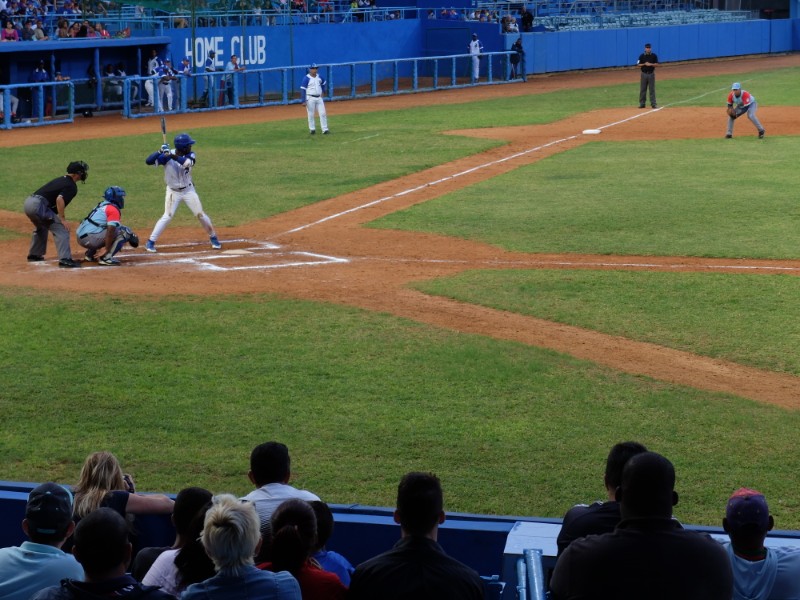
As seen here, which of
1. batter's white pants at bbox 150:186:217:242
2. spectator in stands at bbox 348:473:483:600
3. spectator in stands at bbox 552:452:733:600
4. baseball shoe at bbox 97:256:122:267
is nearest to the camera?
spectator in stands at bbox 552:452:733:600

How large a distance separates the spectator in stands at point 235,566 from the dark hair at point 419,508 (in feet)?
1.86

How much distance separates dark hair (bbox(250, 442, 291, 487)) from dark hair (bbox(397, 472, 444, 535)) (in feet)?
4.05

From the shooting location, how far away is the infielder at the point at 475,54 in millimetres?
46562

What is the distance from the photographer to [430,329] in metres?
12.8

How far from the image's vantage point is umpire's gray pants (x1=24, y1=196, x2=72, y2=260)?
15.6m

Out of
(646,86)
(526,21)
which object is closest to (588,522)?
(646,86)

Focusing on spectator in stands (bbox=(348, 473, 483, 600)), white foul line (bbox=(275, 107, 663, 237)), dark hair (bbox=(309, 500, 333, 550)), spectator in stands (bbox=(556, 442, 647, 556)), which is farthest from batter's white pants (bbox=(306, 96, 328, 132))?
spectator in stands (bbox=(348, 473, 483, 600))

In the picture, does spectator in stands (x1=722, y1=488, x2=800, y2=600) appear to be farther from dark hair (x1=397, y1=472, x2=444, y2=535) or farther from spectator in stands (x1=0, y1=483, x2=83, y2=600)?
spectator in stands (x1=0, y1=483, x2=83, y2=600)

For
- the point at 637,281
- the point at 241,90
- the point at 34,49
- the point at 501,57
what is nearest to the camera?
the point at 637,281

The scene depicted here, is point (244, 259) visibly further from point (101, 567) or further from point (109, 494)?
point (101, 567)

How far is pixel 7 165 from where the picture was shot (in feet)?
84.5

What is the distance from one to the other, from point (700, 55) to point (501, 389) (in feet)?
168

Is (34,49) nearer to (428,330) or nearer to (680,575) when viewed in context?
(428,330)

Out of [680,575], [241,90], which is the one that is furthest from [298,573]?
[241,90]
